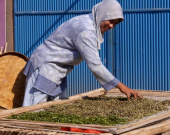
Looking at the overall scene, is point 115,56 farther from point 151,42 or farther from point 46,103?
point 46,103

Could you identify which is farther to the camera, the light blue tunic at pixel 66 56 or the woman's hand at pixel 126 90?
the woman's hand at pixel 126 90

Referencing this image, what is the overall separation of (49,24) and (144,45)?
79.3 inches

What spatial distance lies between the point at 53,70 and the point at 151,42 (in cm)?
319

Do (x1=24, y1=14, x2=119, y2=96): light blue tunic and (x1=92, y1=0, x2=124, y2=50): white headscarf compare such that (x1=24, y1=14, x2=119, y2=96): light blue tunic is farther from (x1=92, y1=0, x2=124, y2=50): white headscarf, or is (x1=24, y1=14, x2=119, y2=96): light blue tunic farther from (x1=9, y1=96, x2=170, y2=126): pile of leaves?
(x1=9, y1=96, x2=170, y2=126): pile of leaves

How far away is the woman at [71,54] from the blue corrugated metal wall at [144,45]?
284 cm

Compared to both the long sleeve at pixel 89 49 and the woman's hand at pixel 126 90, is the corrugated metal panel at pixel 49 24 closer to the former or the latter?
the woman's hand at pixel 126 90

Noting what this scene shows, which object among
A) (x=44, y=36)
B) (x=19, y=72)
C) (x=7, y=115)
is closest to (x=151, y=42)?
(x=44, y=36)

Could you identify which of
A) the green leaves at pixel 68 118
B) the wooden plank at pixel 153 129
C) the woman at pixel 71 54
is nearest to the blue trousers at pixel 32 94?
the woman at pixel 71 54

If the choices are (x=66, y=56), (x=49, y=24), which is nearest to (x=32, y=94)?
(x=66, y=56)

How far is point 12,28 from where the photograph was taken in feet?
29.6

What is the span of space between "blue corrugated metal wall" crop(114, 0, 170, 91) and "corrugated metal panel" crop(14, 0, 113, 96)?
277 mm

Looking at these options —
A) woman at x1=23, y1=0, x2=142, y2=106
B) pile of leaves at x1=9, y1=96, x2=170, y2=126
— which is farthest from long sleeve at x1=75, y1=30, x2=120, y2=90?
pile of leaves at x1=9, y1=96, x2=170, y2=126

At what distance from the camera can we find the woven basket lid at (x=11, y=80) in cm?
558

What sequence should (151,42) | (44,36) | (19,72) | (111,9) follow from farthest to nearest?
1. (44,36)
2. (151,42)
3. (19,72)
4. (111,9)
